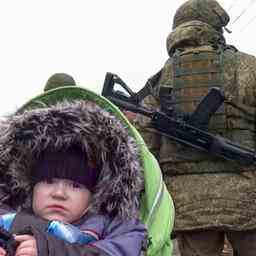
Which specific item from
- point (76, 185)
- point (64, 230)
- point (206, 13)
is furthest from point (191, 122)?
point (64, 230)

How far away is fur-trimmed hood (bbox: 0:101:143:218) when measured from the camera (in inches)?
67.9

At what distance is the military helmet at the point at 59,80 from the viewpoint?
5.09 m

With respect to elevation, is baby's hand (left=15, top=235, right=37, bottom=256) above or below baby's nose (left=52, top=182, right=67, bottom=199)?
below

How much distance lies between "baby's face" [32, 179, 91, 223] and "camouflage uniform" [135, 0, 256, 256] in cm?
158

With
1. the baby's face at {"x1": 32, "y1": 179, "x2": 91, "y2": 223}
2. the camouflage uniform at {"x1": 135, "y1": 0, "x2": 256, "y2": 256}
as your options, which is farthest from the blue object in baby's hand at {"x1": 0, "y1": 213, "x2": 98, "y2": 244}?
the camouflage uniform at {"x1": 135, "y1": 0, "x2": 256, "y2": 256}

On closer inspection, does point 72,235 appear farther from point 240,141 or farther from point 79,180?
point 240,141

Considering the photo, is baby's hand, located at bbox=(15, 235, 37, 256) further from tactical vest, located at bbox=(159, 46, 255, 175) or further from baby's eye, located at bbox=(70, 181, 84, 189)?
tactical vest, located at bbox=(159, 46, 255, 175)

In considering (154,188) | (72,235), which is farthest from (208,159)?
(72,235)

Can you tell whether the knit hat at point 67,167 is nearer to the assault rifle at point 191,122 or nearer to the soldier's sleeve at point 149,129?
the assault rifle at point 191,122

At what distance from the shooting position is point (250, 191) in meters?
3.14

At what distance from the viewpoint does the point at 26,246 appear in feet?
4.56

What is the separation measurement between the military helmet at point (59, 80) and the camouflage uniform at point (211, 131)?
5.59ft

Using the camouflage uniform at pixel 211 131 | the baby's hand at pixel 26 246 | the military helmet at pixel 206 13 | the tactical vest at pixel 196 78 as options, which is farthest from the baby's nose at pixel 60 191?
the military helmet at pixel 206 13

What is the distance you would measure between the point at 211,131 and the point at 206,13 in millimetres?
753
